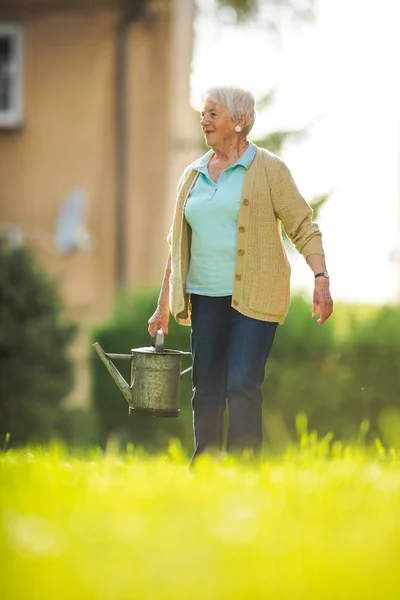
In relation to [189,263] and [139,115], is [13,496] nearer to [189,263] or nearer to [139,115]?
[189,263]

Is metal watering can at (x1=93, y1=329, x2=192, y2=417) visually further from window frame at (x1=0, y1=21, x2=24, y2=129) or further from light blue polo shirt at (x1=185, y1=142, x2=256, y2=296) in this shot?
window frame at (x1=0, y1=21, x2=24, y2=129)

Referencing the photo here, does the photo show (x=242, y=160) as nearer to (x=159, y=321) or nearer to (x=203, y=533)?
(x=159, y=321)

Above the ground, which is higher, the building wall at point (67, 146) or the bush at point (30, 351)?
the building wall at point (67, 146)

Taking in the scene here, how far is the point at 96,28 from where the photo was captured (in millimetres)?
16250

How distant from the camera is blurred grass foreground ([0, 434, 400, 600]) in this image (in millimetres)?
2707

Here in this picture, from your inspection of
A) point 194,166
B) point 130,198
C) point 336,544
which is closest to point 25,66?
point 130,198

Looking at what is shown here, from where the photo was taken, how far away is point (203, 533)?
3143 mm

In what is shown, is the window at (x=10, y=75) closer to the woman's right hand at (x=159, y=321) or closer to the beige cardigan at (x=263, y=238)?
the woman's right hand at (x=159, y=321)

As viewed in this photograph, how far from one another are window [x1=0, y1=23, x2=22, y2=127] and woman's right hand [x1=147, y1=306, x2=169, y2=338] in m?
11.3

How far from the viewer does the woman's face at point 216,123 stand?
16.4 ft

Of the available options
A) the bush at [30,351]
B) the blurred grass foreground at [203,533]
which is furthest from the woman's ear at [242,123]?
the bush at [30,351]

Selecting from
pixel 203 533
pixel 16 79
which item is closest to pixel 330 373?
pixel 16 79

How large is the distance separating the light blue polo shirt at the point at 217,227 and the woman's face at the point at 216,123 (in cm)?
11

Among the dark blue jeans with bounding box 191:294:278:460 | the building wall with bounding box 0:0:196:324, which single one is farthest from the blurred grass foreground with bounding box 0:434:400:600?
the building wall with bounding box 0:0:196:324
